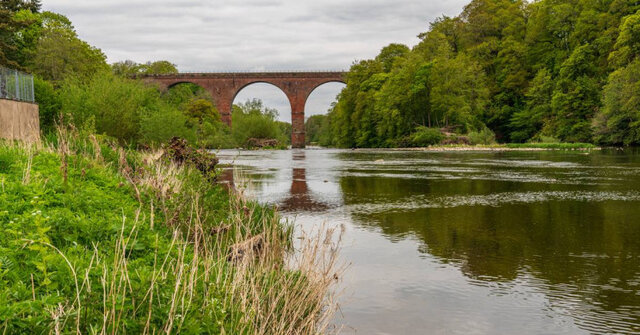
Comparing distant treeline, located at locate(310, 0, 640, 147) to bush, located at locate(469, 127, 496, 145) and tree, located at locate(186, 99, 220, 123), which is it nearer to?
bush, located at locate(469, 127, 496, 145)

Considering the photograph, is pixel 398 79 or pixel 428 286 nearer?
pixel 428 286

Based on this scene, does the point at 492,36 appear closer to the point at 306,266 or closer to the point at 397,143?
the point at 397,143

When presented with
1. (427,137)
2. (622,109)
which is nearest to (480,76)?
(427,137)

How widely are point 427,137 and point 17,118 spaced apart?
45.5 m

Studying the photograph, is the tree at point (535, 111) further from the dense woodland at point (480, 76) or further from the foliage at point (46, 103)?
the foliage at point (46, 103)

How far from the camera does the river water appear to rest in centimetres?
471

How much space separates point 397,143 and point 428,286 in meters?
57.0

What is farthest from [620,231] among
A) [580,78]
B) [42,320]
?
[580,78]

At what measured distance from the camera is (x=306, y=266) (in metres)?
4.65

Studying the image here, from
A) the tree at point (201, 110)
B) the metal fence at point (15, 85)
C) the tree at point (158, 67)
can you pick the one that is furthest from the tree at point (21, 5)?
the tree at point (158, 67)

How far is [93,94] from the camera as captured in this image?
23.0 meters

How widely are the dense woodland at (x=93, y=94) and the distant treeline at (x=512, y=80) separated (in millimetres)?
17162

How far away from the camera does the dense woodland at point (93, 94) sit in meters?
22.4

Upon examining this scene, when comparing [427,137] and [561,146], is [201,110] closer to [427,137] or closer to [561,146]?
[427,137]
